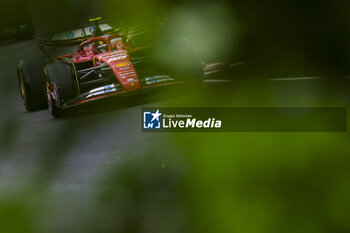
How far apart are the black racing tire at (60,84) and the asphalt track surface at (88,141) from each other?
94 millimetres

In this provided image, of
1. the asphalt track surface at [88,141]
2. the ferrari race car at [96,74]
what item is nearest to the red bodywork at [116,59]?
the ferrari race car at [96,74]

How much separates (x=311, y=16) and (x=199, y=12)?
2.22 feet

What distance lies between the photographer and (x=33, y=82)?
3.99m

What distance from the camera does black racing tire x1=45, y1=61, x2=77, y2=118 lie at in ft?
11.7

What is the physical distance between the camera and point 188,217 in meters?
1.67

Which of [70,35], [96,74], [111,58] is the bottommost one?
[96,74]

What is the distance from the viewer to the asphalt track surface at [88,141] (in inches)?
86.7

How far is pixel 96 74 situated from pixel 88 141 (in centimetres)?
113

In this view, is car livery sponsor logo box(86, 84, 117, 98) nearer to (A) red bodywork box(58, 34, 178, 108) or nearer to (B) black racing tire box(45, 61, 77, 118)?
(A) red bodywork box(58, 34, 178, 108)

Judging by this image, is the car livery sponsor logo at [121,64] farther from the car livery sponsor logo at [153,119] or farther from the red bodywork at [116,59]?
the car livery sponsor logo at [153,119]

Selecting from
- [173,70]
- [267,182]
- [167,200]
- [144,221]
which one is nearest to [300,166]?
[267,182]

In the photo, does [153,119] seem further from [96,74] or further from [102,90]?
[96,74]

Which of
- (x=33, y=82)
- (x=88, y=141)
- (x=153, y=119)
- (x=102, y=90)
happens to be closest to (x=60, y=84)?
(x=102, y=90)

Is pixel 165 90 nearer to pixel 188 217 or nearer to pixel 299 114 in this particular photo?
pixel 299 114
